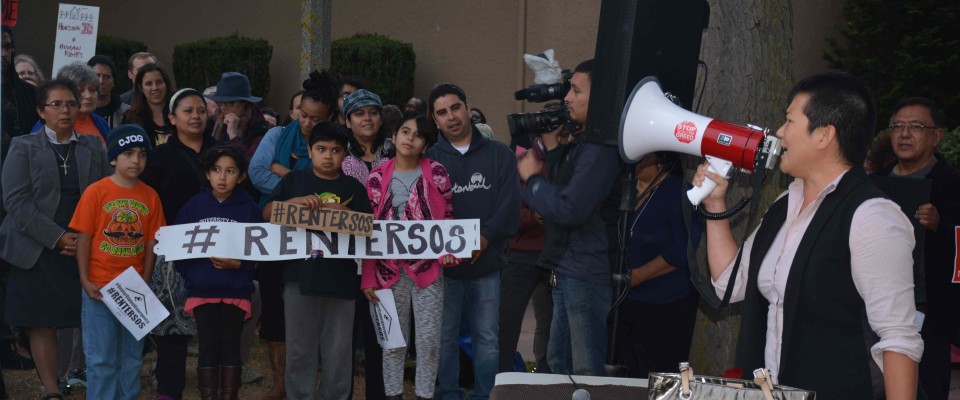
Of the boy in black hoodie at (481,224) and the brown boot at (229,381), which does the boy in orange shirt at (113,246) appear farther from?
the boy in black hoodie at (481,224)

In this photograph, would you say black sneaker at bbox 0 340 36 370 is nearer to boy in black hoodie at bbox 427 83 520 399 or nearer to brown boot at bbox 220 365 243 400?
brown boot at bbox 220 365 243 400

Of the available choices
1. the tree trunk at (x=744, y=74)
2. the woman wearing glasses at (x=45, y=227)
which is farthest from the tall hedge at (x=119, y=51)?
the tree trunk at (x=744, y=74)

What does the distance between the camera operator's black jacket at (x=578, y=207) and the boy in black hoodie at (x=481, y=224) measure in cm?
88

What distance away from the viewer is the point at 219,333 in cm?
625

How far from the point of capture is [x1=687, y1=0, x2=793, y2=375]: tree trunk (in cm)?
581

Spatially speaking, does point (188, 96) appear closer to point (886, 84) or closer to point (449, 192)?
point (449, 192)

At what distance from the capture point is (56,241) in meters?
6.25

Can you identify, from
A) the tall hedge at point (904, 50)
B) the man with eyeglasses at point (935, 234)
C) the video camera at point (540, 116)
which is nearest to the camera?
the video camera at point (540, 116)

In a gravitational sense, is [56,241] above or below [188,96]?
below

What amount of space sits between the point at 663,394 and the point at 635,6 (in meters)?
1.99

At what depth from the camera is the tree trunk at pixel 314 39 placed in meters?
10.2

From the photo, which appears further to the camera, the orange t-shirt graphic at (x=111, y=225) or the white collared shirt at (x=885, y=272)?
the orange t-shirt graphic at (x=111, y=225)

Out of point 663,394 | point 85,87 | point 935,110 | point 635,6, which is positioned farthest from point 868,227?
point 85,87

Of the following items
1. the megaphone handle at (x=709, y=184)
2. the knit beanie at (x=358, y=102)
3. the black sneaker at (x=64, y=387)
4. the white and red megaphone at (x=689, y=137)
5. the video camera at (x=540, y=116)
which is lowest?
the black sneaker at (x=64, y=387)
